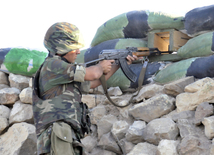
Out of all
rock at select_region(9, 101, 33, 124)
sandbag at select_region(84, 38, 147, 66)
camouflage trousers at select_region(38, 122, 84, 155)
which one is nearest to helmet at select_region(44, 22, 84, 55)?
camouflage trousers at select_region(38, 122, 84, 155)

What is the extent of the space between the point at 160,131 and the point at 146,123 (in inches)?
14.5

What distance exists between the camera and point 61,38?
1.89 m

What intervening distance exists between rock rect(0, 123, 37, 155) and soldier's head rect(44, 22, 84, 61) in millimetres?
1761

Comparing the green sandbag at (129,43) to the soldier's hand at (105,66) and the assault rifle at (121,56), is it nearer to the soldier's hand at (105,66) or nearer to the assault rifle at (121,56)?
the assault rifle at (121,56)

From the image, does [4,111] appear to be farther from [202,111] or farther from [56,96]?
[202,111]

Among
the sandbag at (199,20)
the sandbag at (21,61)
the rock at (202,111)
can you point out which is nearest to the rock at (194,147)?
the rock at (202,111)

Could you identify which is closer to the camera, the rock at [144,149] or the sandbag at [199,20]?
the rock at [144,149]

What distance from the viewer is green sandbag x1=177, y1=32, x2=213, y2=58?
2941mm

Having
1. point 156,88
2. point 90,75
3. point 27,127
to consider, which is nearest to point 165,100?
point 156,88

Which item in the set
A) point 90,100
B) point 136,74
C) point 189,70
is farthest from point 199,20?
point 90,100

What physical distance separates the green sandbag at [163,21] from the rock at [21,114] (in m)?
2.35

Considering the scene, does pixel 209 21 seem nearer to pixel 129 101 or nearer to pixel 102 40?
pixel 129 101

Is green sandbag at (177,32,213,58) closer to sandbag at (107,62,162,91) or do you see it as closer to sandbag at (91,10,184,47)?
sandbag at (107,62,162,91)

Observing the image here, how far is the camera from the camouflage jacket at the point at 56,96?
5.68 feet
